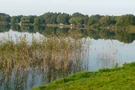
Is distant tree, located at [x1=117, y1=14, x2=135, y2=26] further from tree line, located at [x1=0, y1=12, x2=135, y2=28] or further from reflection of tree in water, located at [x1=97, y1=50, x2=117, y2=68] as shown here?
reflection of tree in water, located at [x1=97, y1=50, x2=117, y2=68]

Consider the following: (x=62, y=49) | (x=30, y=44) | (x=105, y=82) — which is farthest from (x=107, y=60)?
(x=105, y=82)

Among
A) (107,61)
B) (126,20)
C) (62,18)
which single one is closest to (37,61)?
(107,61)

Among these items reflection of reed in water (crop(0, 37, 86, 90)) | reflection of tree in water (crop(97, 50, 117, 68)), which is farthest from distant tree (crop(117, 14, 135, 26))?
reflection of reed in water (crop(0, 37, 86, 90))

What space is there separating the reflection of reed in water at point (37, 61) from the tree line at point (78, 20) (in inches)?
2199

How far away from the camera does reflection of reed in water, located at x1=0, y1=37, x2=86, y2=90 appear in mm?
12523

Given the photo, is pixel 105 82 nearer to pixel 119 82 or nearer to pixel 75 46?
pixel 119 82

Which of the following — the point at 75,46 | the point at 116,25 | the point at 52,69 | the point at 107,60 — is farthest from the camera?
the point at 116,25

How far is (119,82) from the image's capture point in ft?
27.3

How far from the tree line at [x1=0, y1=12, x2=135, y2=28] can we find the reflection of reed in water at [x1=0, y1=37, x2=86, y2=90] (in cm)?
5586

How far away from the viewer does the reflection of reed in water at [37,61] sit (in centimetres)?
1252

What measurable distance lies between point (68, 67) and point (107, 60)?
387cm

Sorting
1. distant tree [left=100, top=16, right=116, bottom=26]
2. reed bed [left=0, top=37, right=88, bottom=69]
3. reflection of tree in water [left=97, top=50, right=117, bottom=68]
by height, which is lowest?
reflection of tree in water [left=97, top=50, right=117, bottom=68]

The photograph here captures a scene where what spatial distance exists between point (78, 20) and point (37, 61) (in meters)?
70.5

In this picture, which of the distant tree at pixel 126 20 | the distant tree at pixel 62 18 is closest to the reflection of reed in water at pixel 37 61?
the distant tree at pixel 126 20
